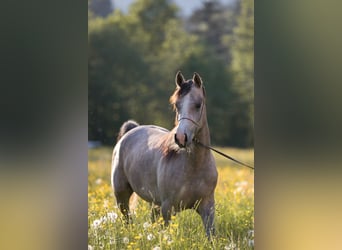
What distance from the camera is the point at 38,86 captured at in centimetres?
371

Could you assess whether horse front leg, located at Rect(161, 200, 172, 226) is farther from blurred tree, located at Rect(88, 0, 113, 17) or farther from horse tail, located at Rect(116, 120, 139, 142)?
blurred tree, located at Rect(88, 0, 113, 17)

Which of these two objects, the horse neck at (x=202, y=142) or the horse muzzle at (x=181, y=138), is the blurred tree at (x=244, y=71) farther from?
the horse muzzle at (x=181, y=138)

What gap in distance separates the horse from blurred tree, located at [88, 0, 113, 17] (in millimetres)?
550

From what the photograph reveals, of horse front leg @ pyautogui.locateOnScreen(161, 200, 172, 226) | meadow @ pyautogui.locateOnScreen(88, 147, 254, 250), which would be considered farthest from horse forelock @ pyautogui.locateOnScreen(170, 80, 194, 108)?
horse front leg @ pyautogui.locateOnScreen(161, 200, 172, 226)

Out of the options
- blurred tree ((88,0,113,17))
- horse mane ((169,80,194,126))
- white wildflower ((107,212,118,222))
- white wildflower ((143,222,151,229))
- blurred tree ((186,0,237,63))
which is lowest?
white wildflower ((143,222,151,229))

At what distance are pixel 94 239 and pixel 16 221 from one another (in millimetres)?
445

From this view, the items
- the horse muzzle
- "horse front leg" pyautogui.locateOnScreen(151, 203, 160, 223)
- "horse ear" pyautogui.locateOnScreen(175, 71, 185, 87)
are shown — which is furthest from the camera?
"horse front leg" pyautogui.locateOnScreen(151, 203, 160, 223)

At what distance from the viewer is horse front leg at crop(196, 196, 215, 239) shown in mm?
3803

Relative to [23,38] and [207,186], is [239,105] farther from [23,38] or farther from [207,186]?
[23,38]

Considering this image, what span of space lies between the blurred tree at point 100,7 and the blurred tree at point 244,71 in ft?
2.40

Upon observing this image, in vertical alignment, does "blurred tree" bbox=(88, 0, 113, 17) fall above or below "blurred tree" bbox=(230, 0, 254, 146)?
above

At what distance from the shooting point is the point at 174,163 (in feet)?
12.5

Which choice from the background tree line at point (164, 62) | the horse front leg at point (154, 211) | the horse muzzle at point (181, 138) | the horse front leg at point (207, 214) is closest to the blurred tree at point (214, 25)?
the background tree line at point (164, 62)

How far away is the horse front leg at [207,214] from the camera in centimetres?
380
